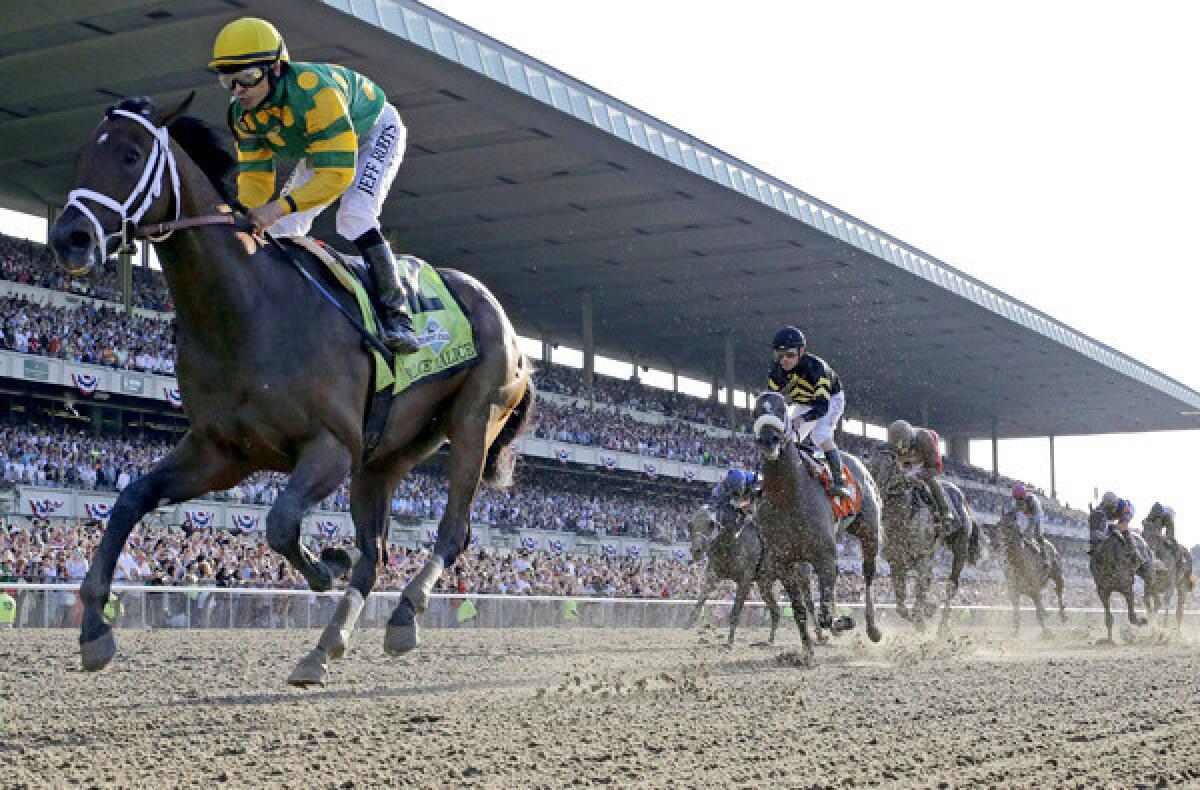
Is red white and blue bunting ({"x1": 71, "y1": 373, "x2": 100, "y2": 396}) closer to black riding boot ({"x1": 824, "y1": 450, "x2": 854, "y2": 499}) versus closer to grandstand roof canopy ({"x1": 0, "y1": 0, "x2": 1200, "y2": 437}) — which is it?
grandstand roof canopy ({"x1": 0, "y1": 0, "x2": 1200, "y2": 437})

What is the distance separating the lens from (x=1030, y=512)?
848 inches

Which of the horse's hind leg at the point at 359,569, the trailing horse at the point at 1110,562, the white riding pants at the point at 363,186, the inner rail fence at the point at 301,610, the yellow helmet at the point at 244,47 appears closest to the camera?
the horse's hind leg at the point at 359,569

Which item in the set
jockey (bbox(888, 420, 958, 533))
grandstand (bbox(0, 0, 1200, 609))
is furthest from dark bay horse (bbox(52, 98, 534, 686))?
grandstand (bbox(0, 0, 1200, 609))

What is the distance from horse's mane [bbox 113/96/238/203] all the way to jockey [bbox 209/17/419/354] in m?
0.14

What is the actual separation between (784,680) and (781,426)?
8.12 ft

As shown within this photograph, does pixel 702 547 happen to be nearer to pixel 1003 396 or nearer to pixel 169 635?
pixel 169 635

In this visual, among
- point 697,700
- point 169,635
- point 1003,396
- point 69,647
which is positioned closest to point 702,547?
point 169,635

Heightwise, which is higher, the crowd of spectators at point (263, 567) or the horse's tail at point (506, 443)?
the horse's tail at point (506, 443)

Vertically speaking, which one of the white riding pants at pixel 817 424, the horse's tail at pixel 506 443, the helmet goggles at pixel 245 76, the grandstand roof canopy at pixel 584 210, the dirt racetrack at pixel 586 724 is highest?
the grandstand roof canopy at pixel 584 210

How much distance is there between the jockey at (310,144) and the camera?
6.42 m

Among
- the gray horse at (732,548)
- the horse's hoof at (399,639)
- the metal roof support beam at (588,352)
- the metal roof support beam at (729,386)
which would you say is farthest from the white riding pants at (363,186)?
the metal roof support beam at (729,386)

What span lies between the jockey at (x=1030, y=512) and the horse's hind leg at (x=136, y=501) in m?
16.9

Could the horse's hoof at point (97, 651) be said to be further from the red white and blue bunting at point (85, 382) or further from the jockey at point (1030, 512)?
the red white and blue bunting at point (85, 382)

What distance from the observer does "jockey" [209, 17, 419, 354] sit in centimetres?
642
